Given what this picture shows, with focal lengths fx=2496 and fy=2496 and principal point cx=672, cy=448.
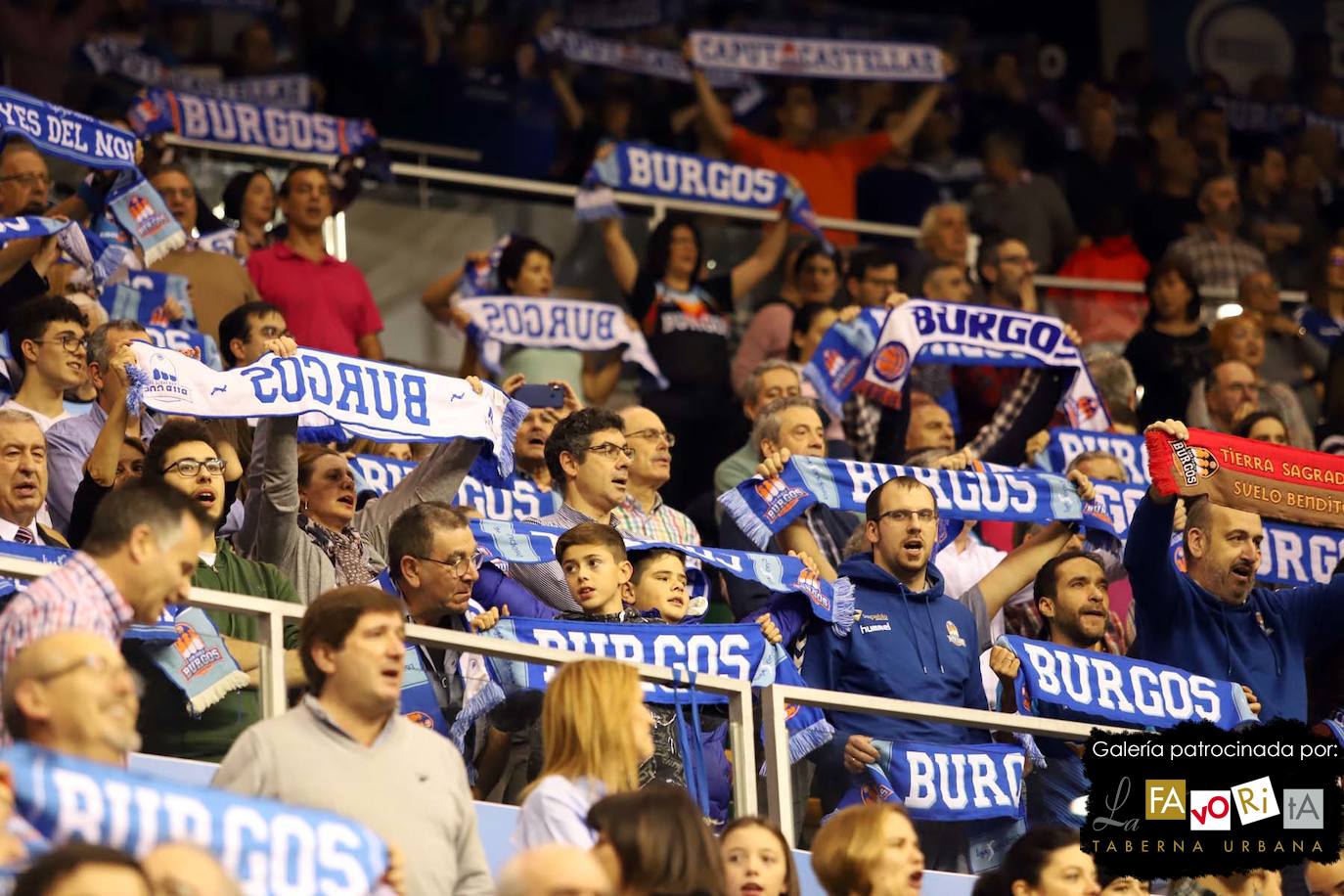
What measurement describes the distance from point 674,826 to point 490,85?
9.50 metres

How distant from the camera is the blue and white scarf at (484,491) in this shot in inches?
368

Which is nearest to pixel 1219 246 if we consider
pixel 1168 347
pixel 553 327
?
pixel 1168 347

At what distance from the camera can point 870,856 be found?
6.20 meters

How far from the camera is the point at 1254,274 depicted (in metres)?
13.3

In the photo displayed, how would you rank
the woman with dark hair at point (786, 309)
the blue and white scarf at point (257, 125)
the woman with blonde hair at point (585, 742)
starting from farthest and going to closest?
the blue and white scarf at point (257, 125) → the woman with dark hair at point (786, 309) → the woman with blonde hair at point (585, 742)

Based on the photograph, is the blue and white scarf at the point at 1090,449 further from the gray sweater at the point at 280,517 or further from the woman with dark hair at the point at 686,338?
the gray sweater at the point at 280,517

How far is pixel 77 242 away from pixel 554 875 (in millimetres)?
5493

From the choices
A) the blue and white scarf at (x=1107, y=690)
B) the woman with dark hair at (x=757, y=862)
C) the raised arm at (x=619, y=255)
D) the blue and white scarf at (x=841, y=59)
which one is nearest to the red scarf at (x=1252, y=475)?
the blue and white scarf at (x=1107, y=690)

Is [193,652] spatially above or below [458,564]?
below

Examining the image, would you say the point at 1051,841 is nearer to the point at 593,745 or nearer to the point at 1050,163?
the point at 593,745

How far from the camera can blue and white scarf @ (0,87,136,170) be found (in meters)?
10.1

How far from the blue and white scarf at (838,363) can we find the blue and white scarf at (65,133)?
9.92 ft

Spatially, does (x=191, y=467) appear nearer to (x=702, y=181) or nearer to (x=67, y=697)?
(x=67, y=697)

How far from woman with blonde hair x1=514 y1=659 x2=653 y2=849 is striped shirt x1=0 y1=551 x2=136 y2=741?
1100 mm
